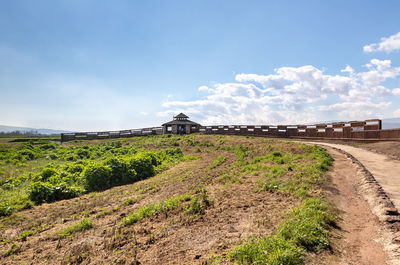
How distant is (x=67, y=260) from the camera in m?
4.53

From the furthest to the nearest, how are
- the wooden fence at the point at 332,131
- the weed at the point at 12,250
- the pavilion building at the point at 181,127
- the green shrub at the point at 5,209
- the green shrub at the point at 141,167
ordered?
the pavilion building at the point at 181,127 → the wooden fence at the point at 332,131 → the green shrub at the point at 141,167 → the green shrub at the point at 5,209 → the weed at the point at 12,250

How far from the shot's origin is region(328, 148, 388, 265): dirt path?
367 centimetres

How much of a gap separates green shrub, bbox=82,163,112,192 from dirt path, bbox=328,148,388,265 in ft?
34.6

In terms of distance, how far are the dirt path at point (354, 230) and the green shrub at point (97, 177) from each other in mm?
10542

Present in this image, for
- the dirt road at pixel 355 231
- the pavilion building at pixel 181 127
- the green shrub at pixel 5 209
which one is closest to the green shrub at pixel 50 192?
the green shrub at pixel 5 209

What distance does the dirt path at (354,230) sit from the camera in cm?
367

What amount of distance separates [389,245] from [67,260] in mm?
6538

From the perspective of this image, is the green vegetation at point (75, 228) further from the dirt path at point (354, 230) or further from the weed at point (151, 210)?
the dirt path at point (354, 230)

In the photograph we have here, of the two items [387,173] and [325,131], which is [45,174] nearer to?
[387,173]

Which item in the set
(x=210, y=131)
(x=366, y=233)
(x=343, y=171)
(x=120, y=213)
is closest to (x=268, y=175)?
(x=343, y=171)

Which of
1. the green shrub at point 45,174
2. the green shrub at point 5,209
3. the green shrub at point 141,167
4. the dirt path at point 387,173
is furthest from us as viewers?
the green shrub at point 141,167

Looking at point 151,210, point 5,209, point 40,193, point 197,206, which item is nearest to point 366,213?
point 197,206

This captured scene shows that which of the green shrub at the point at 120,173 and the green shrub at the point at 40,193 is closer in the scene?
the green shrub at the point at 40,193

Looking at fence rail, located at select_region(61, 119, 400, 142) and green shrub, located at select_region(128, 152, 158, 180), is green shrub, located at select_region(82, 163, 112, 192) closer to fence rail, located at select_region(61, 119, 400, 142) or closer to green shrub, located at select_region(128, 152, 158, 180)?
green shrub, located at select_region(128, 152, 158, 180)
